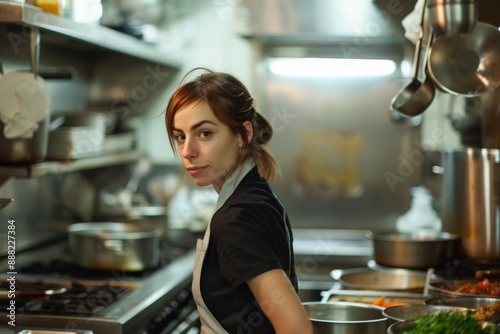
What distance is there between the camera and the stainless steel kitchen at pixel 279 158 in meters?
2.25

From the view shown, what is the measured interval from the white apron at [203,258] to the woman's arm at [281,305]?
20 centimetres

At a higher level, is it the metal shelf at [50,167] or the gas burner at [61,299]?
the metal shelf at [50,167]

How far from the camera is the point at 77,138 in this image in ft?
9.50

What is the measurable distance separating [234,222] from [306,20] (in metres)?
2.37

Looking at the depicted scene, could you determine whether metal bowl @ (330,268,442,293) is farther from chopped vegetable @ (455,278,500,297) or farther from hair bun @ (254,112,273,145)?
hair bun @ (254,112,273,145)

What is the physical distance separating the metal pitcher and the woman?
1063 mm

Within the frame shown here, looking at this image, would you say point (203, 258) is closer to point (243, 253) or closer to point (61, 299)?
point (243, 253)

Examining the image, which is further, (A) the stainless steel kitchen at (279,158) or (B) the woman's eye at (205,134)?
(A) the stainless steel kitchen at (279,158)

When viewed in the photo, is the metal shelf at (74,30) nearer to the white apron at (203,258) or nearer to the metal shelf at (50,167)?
the metal shelf at (50,167)

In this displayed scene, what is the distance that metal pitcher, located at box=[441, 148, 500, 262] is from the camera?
8.51 ft

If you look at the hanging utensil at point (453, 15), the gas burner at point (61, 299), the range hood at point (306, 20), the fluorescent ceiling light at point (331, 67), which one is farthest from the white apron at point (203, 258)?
the fluorescent ceiling light at point (331, 67)

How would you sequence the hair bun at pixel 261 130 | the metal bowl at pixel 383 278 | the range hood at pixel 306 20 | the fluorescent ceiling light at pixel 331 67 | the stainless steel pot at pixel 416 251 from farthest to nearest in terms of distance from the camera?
1. the fluorescent ceiling light at pixel 331 67
2. the range hood at pixel 306 20
3. the stainless steel pot at pixel 416 251
4. the metal bowl at pixel 383 278
5. the hair bun at pixel 261 130

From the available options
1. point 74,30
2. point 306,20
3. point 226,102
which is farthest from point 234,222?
point 306,20

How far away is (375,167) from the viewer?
4246 mm
